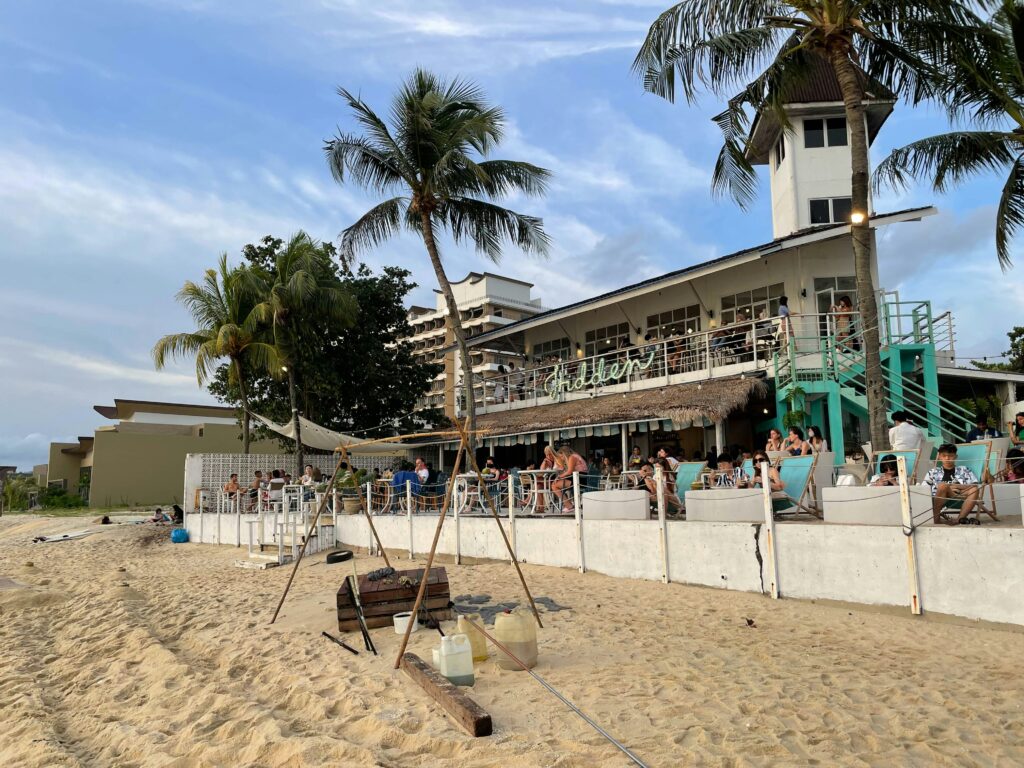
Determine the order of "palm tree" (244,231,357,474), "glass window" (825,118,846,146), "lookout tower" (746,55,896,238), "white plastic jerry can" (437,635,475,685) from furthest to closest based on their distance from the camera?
"palm tree" (244,231,357,474) → "glass window" (825,118,846,146) → "lookout tower" (746,55,896,238) → "white plastic jerry can" (437,635,475,685)

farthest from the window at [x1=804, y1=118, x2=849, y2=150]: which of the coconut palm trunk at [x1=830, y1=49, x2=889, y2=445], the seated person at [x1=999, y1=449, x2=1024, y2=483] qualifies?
the seated person at [x1=999, y1=449, x2=1024, y2=483]

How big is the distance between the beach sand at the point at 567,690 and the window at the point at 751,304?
32.3 ft

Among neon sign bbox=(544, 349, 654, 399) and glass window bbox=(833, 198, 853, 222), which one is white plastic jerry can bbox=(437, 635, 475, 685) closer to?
neon sign bbox=(544, 349, 654, 399)

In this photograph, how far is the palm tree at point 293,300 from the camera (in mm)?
18500

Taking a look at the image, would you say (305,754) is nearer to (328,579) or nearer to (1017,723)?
(1017,723)

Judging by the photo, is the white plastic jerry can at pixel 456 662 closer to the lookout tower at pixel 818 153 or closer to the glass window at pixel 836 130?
the lookout tower at pixel 818 153

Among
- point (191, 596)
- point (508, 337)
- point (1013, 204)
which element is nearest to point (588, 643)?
point (191, 596)

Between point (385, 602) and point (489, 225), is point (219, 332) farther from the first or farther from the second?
point (385, 602)

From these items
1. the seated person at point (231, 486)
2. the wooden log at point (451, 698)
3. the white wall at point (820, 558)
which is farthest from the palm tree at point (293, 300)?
the wooden log at point (451, 698)

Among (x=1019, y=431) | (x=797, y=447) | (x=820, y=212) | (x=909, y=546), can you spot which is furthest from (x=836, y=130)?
(x=909, y=546)

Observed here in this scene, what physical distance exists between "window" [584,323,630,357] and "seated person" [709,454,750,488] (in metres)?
8.91

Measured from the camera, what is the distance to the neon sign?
16.8 m

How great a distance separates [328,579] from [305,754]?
6542mm

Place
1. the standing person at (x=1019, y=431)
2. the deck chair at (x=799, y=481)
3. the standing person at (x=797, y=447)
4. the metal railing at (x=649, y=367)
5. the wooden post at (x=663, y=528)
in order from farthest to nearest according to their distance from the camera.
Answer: the metal railing at (x=649, y=367), the standing person at (x=797, y=447), the standing person at (x=1019, y=431), the wooden post at (x=663, y=528), the deck chair at (x=799, y=481)
